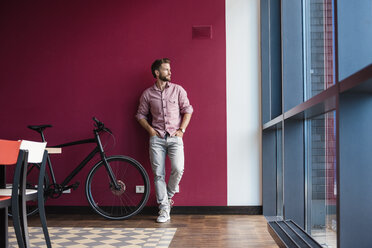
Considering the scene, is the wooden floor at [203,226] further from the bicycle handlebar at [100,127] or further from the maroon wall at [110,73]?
the bicycle handlebar at [100,127]

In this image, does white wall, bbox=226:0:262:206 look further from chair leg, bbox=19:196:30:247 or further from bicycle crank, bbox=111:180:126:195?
chair leg, bbox=19:196:30:247

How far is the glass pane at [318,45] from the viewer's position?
227cm

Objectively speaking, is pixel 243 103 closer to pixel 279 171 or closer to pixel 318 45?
pixel 279 171

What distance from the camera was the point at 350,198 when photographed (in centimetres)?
170

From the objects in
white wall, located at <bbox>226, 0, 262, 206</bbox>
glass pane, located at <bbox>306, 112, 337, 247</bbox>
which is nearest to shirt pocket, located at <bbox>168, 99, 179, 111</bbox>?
white wall, located at <bbox>226, 0, 262, 206</bbox>

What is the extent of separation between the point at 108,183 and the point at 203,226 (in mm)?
1352

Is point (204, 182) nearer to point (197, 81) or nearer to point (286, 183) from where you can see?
point (197, 81)

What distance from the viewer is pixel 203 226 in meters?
3.88

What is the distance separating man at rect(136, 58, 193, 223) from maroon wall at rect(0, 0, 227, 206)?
0.79 ft

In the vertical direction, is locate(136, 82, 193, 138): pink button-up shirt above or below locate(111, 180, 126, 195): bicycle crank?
above

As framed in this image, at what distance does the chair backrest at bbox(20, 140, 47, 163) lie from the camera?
90.1 inches

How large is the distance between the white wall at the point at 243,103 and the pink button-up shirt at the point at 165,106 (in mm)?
539

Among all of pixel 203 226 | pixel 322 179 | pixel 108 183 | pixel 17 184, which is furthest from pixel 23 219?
pixel 108 183

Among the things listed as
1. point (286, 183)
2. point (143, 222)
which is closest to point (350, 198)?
point (286, 183)
